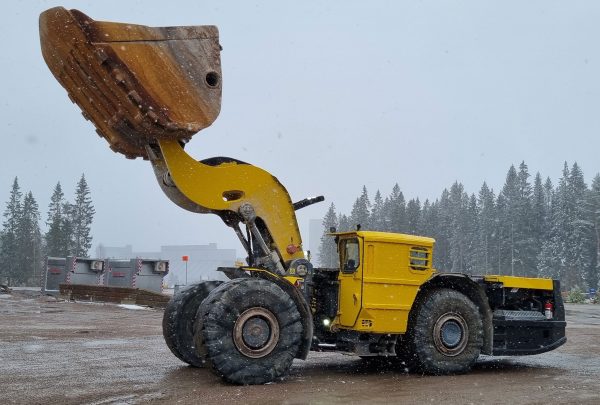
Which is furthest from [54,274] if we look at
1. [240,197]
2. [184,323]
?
[240,197]

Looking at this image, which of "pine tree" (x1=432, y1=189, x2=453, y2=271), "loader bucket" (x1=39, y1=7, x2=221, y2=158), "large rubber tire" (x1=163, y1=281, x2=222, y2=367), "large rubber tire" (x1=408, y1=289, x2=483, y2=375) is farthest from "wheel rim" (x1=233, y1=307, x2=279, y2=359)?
"pine tree" (x1=432, y1=189, x2=453, y2=271)

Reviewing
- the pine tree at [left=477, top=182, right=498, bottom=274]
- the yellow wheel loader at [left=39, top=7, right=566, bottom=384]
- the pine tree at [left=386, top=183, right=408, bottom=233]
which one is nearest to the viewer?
the yellow wheel loader at [left=39, top=7, right=566, bottom=384]

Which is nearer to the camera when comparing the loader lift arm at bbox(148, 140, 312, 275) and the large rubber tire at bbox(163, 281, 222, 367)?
the loader lift arm at bbox(148, 140, 312, 275)

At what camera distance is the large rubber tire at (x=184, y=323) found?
9.97 meters

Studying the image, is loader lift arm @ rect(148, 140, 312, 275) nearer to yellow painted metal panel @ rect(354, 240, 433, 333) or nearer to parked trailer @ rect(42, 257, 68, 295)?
yellow painted metal panel @ rect(354, 240, 433, 333)

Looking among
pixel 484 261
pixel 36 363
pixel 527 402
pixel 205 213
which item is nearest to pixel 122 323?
pixel 36 363

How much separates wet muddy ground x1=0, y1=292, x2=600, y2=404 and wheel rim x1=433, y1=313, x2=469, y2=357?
17.2 inches

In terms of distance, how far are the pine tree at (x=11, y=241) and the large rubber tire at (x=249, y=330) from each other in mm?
72984

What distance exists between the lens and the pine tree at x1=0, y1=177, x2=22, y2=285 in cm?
7888

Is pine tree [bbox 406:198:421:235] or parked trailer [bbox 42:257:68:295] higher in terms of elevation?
pine tree [bbox 406:198:421:235]

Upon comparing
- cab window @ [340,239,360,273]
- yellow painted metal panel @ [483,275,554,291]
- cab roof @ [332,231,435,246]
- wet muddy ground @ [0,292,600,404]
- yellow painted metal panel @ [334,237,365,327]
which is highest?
cab roof @ [332,231,435,246]

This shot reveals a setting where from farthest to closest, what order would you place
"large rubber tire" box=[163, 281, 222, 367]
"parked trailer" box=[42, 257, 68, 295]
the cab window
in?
"parked trailer" box=[42, 257, 68, 295] → "large rubber tire" box=[163, 281, 222, 367] → the cab window

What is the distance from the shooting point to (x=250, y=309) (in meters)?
8.39

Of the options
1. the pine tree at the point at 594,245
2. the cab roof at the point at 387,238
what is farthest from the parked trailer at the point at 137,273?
the pine tree at the point at 594,245
